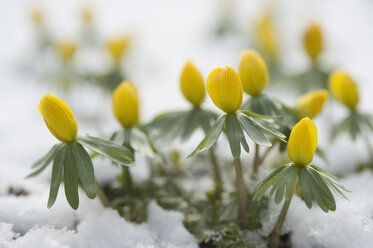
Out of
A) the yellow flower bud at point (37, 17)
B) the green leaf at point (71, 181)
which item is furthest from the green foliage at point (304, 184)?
the yellow flower bud at point (37, 17)

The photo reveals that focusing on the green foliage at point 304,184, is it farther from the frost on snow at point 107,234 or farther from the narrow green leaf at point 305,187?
the frost on snow at point 107,234

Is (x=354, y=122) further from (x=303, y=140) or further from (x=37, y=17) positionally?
(x=37, y=17)

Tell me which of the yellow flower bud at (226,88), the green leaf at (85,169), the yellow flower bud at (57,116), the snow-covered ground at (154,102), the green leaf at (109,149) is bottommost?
the snow-covered ground at (154,102)

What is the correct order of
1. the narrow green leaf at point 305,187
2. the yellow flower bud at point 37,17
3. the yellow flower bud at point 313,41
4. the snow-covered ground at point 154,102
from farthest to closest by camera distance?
the yellow flower bud at point 37,17 < the yellow flower bud at point 313,41 < the snow-covered ground at point 154,102 < the narrow green leaf at point 305,187

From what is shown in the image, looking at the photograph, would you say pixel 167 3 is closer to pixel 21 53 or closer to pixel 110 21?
pixel 110 21

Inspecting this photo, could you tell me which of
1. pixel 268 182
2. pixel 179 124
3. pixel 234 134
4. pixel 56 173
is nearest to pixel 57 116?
pixel 56 173

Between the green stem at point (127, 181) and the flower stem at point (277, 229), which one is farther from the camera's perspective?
the green stem at point (127, 181)

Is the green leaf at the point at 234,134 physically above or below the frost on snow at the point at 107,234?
above
